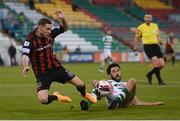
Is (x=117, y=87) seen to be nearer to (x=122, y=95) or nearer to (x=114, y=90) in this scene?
(x=114, y=90)

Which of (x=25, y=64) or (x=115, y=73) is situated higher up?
(x=25, y=64)

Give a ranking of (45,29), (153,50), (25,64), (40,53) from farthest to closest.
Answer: (153,50), (40,53), (45,29), (25,64)

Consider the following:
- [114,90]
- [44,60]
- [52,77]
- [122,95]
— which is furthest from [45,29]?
[122,95]

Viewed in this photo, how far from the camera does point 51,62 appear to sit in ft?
41.1

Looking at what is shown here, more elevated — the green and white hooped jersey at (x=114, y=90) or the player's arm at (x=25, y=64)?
the player's arm at (x=25, y=64)

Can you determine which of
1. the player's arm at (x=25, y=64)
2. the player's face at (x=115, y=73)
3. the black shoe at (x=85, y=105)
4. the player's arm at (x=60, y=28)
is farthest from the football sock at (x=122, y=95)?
the player's arm at (x=25, y=64)

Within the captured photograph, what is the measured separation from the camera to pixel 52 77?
12.5 m

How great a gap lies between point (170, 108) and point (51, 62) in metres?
2.53

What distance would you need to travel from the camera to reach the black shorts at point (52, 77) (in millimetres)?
12492

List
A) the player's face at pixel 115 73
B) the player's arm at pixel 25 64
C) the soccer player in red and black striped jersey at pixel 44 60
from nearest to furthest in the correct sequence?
the player's arm at pixel 25 64 → the soccer player in red and black striped jersey at pixel 44 60 → the player's face at pixel 115 73

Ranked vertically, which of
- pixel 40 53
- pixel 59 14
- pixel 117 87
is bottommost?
pixel 117 87

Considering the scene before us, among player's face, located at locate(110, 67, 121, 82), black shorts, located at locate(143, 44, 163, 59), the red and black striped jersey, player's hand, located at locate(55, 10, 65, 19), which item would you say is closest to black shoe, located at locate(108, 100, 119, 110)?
player's face, located at locate(110, 67, 121, 82)

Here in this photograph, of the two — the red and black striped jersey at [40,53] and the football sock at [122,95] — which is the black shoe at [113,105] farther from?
the red and black striped jersey at [40,53]

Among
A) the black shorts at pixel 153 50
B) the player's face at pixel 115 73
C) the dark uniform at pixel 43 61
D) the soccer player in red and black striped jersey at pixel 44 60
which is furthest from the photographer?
the black shorts at pixel 153 50
